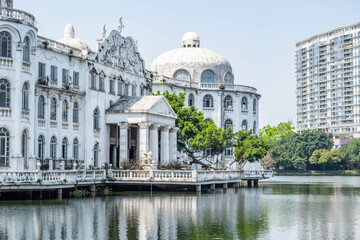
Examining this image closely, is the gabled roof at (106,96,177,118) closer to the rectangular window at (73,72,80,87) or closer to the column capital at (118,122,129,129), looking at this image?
the column capital at (118,122,129,129)

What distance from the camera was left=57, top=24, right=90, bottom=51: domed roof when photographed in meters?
69.1

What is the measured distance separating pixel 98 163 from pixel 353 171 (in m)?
101

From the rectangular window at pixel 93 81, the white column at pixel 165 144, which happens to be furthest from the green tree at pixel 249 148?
the rectangular window at pixel 93 81

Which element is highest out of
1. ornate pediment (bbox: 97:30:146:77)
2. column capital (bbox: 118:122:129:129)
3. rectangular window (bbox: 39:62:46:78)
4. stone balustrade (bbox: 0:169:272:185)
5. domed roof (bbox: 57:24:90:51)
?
domed roof (bbox: 57:24:90:51)

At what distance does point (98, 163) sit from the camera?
205ft

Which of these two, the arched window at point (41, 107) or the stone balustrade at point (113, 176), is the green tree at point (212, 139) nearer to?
the stone balustrade at point (113, 176)

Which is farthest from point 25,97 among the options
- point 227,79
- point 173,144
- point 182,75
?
point 227,79

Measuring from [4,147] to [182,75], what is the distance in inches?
1923

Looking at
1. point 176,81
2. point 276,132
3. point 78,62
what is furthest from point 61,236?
point 276,132

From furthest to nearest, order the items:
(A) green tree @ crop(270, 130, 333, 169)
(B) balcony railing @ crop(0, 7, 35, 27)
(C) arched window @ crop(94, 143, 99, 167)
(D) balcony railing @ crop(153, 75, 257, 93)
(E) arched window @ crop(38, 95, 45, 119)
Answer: (A) green tree @ crop(270, 130, 333, 169) → (D) balcony railing @ crop(153, 75, 257, 93) → (C) arched window @ crop(94, 143, 99, 167) → (E) arched window @ crop(38, 95, 45, 119) → (B) balcony railing @ crop(0, 7, 35, 27)

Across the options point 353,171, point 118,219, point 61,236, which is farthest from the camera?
point 353,171

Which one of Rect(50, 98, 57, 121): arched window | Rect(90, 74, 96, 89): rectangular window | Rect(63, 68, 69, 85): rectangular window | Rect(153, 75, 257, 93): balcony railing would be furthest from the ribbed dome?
Rect(50, 98, 57, 121): arched window

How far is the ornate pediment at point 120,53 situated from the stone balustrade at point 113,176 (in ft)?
47.4

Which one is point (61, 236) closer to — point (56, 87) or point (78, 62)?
point (56, 87)
